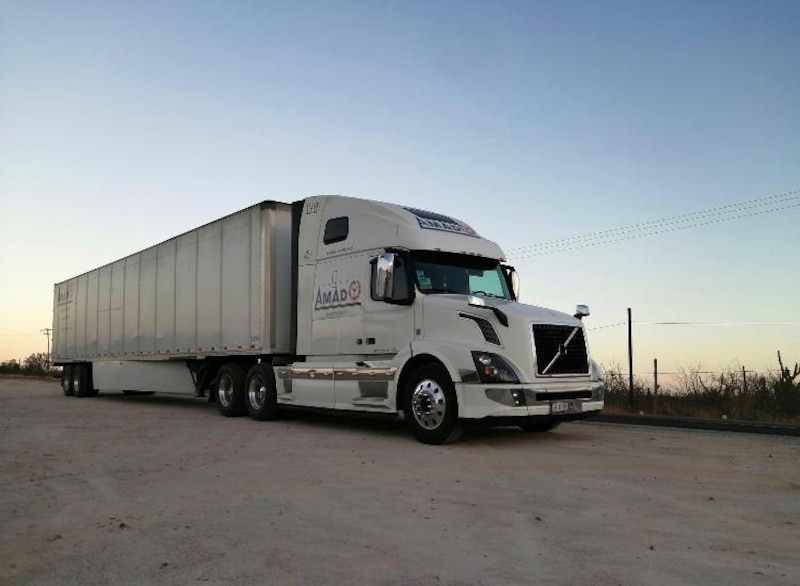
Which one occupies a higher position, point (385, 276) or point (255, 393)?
point (385, 276)

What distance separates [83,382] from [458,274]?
17.5 metres

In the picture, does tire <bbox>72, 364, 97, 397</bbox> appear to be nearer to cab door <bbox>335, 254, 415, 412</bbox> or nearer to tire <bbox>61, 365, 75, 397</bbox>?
tire <bbox>61, 365, 75, 397</bbox>

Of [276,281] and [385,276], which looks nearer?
[385,276]

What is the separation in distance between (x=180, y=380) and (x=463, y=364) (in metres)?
10.0

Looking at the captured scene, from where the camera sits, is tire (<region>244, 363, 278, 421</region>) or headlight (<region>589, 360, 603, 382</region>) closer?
headlight (<region>589, 360, 603, 382</region>)

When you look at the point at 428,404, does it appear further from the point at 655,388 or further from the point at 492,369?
the point at 655,388

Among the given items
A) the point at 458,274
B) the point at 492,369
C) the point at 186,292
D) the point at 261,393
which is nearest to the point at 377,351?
the point at 458,274

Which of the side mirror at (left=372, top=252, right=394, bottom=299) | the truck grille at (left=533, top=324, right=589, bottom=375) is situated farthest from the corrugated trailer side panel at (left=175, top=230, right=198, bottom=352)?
the truck grille at (left=533, top=324, right=589, bottom=375)

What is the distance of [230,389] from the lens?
14641 mm

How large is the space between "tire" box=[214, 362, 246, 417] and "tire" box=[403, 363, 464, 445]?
526 cm

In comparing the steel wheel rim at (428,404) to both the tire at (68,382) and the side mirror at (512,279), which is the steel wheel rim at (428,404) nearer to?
the side mirror at (512,279)

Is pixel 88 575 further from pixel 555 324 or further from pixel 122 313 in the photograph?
pixel 122 313

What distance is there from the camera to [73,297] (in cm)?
2445

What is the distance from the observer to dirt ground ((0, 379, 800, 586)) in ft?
14.1
